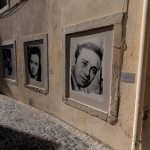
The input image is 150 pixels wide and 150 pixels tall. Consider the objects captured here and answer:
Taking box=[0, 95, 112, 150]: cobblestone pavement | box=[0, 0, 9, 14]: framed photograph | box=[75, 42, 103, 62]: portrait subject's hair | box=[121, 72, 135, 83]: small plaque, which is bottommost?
box=[0, 95, 112, 150]: cobblestone pavement

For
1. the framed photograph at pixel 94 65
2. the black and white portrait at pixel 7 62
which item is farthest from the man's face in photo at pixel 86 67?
the black and white portrait at pixel 7 62

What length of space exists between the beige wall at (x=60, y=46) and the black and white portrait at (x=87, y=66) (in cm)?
53

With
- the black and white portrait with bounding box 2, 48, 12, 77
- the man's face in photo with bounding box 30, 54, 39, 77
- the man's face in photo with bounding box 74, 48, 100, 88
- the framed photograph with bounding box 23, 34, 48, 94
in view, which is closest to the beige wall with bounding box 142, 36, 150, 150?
the man's face in photo with bounding box 74, 48, 100, 88

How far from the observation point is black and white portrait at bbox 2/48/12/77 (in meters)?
6.62

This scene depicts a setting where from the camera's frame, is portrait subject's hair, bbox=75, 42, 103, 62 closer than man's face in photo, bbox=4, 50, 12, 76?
Yes

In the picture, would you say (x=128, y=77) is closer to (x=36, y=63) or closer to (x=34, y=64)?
(x=36, y=63)

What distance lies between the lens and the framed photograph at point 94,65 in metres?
2.58

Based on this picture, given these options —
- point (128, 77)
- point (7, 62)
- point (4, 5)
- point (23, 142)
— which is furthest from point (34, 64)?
point (4, 5)

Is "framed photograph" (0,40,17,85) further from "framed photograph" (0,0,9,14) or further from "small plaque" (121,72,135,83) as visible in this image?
"small plaque" (121,72,135,83)

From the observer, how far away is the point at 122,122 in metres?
2.58

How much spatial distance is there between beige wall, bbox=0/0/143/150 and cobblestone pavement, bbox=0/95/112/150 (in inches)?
8.2

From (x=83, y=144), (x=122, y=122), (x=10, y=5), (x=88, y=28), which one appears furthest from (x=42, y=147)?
(x=10, y=5)

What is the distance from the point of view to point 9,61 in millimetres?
6707

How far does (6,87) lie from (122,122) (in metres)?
6.66
